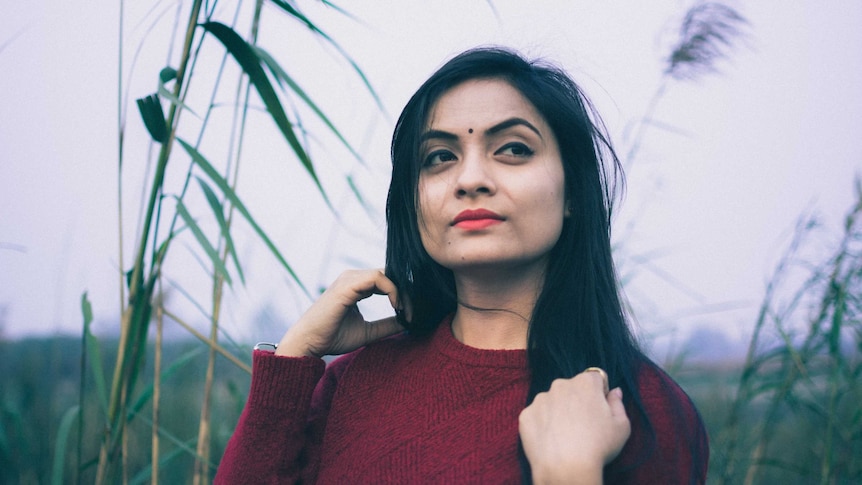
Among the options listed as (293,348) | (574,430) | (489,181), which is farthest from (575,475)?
(293,348)

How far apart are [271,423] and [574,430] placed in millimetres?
A: 595

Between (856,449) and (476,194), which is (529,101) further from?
(856,449)

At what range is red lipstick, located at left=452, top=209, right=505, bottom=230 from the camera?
119 cm

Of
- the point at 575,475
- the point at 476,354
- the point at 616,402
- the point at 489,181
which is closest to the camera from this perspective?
the point at 575,475

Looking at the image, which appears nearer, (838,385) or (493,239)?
(493,239)

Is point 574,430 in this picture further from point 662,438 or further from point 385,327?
point 385,327

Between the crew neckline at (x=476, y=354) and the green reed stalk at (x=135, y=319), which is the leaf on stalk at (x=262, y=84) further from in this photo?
the crew neckline at (x=476, y=354)

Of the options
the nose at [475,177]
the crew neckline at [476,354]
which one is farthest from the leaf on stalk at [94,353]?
the nose at [475,177]

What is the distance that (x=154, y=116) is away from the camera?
1.13 meters

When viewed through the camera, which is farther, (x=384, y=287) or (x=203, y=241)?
(x=384, y=287)

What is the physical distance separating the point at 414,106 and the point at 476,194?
0.28m

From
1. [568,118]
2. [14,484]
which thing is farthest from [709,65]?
[14,484]

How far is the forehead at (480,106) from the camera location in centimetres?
125

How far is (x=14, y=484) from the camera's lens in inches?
66.2
